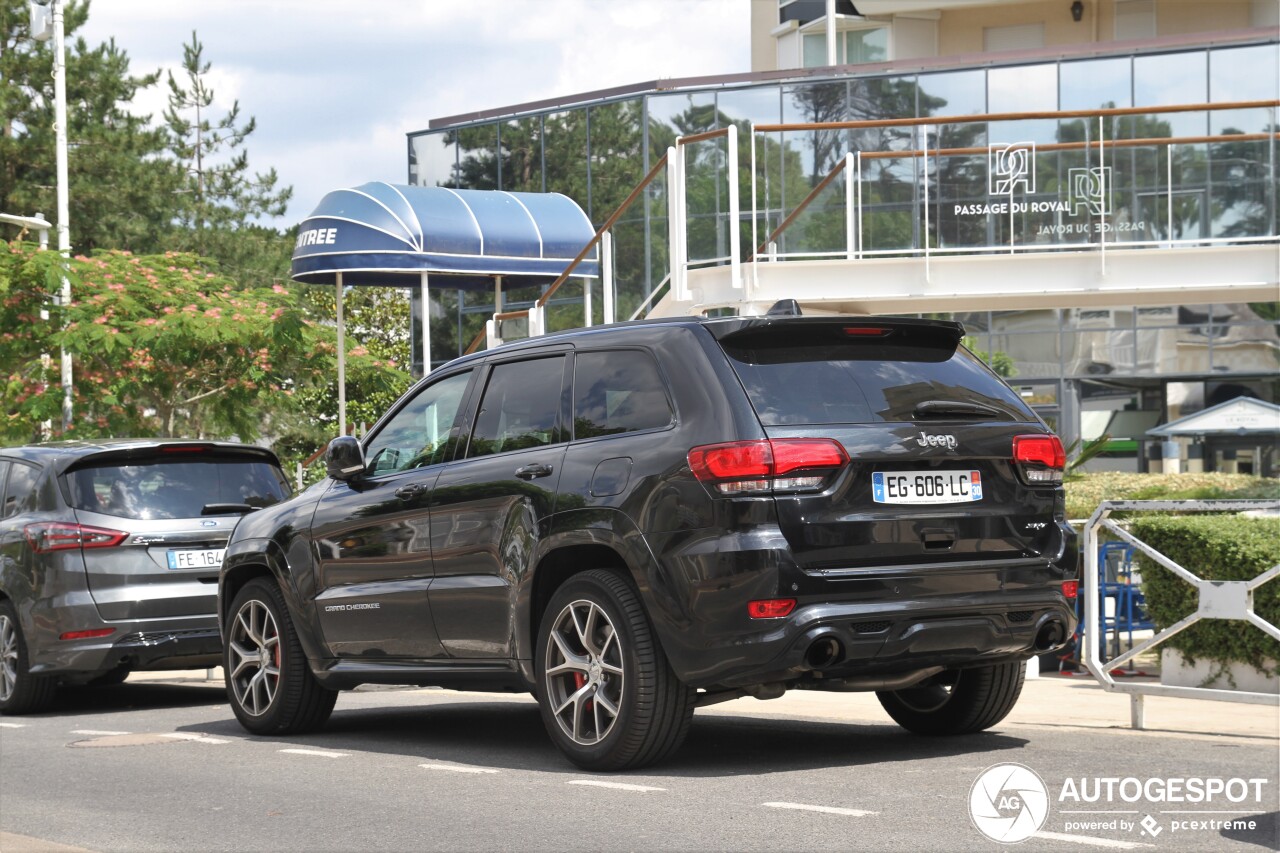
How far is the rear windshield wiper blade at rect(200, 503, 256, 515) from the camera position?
1245cm

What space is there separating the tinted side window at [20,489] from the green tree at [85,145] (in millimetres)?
33543

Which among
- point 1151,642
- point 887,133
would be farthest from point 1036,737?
point 887,133

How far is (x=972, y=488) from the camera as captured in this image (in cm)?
745

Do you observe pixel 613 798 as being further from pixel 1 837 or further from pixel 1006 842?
pixel 1 837

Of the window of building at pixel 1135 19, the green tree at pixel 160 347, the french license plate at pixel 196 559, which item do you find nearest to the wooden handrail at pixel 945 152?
the french license plate at pixel 196 559

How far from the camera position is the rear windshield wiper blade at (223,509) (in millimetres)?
12445

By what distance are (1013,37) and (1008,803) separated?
42.9 meters

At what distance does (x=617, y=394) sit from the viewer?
786 centimetres

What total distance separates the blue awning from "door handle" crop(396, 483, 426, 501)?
11.9 meters

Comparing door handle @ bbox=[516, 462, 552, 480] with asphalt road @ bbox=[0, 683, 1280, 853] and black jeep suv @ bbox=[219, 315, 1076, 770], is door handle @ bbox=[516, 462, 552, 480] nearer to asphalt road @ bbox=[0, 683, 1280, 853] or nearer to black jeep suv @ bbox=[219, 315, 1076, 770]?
black jeep suv @ bbox=[219, 315, 1076, 770]

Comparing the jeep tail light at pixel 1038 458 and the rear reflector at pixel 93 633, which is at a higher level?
the jeep tail light at pixel 1038 458

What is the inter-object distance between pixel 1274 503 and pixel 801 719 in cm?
551

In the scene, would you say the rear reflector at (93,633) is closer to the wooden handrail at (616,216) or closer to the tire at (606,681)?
the tire at (606,681)

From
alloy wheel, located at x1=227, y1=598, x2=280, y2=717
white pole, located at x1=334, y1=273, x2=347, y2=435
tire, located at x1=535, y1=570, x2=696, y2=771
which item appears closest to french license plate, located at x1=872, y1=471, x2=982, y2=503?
tire, located at x1=535, y1=570, x2=696, y2=771
